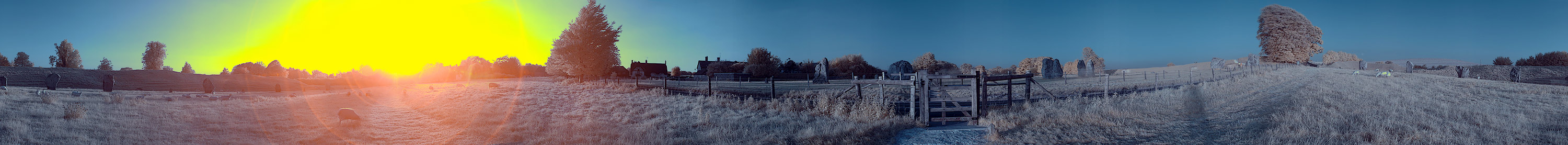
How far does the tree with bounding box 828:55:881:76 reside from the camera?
52000mm

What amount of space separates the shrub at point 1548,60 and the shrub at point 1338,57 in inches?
978

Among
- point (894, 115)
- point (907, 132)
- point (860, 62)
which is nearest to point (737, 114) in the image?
point (894, 115)

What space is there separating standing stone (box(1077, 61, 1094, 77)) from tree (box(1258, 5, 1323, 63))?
1125 cm

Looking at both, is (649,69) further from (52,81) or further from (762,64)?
(52,81)

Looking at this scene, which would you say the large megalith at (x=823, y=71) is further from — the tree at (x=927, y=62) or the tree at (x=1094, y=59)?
the tree at (x=1094, y=59)

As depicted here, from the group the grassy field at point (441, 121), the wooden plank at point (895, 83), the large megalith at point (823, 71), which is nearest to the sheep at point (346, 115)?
the grassy field at point (441, 121)

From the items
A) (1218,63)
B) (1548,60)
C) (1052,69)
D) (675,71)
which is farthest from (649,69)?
(1548,60)

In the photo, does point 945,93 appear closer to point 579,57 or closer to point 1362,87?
point 1362,87

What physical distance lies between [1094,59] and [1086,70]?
41.8 feet

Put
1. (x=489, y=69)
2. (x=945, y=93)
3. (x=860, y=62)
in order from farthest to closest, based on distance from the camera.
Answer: (x=489, y=69) < (x=860, y=62) < (x=945, y=93)

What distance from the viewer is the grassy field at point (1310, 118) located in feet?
27.7

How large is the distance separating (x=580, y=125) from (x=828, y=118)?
507cm

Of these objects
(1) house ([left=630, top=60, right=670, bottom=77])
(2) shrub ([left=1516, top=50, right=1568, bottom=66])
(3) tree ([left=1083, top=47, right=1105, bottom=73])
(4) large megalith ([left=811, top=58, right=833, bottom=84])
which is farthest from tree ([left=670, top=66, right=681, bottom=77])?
→ (2) shrub ([left=1516, top=50, right=1568, bottom=66])

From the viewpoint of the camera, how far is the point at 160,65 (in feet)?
135
